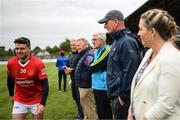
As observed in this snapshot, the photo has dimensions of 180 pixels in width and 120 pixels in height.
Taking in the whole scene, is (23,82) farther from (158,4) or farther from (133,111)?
(158,4)

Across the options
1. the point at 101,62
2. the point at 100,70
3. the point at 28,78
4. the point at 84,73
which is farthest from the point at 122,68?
the point at 84,73

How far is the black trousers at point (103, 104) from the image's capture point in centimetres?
761

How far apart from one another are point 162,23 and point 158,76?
497 millimetres

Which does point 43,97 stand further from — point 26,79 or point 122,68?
point 122,68

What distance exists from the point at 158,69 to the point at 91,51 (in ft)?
18.0

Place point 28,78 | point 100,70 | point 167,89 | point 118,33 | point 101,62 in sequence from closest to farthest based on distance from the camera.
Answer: point 167,89 → point 118,33 → point 28,78 → point 101,62 → point 100,70

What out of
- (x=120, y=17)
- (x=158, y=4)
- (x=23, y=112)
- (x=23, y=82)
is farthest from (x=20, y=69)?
(x=158, y=4)

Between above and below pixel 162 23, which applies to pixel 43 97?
below

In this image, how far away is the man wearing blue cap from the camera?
587 cm

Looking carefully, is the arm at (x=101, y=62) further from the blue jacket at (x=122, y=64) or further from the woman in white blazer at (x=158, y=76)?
the woman in white blazer at (x=158, y=76)

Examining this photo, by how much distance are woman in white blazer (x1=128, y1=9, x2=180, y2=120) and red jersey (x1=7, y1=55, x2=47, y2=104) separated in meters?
3.24

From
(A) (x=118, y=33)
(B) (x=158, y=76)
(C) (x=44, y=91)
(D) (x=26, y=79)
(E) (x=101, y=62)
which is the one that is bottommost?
(C) (x=44, y=91)

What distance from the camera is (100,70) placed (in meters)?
7.74

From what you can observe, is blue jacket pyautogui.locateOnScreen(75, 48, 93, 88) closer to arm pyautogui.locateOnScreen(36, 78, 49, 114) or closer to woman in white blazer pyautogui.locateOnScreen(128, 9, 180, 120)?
arm pyautogui.locateOnScreen(36, 78, 49, 114)
